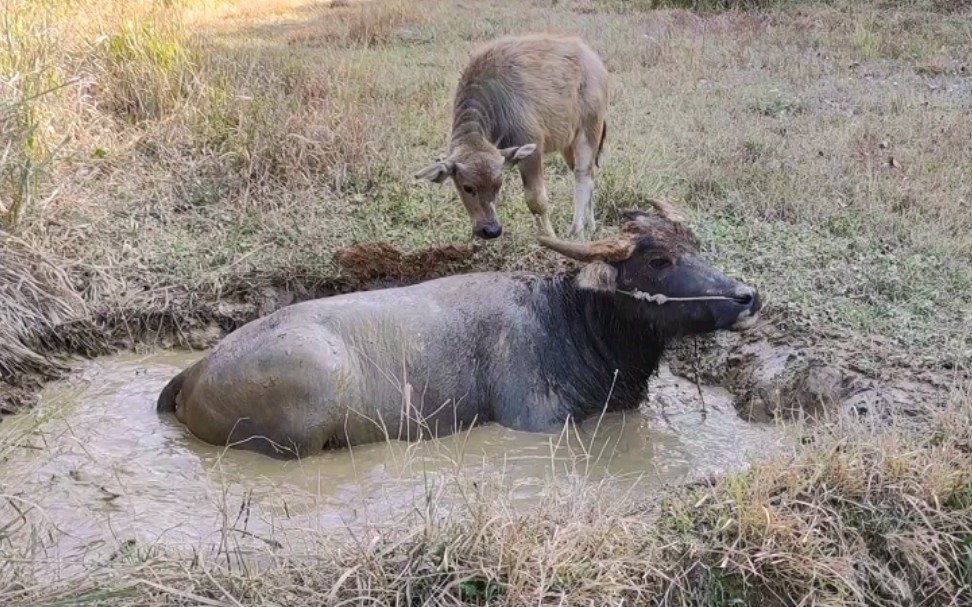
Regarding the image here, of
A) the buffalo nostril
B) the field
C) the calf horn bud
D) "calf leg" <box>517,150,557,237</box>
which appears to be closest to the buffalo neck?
the calf horn bud

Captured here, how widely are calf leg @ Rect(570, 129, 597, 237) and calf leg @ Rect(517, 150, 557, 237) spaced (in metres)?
0.25

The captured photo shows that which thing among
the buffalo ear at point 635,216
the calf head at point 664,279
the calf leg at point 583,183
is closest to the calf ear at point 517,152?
the calf leg at point 583,183

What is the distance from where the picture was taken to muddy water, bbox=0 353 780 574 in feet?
13.2

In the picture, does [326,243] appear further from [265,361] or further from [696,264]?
[696,264]

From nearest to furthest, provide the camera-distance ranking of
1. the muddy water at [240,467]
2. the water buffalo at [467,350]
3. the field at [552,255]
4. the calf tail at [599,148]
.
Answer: the field at [552,255]
the muddy water at [240,467]
the water buffalo at [467,350]
the calf tail at [599,148]

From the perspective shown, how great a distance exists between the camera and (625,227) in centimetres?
547

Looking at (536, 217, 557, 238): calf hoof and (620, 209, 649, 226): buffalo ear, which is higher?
(620, 209, 649, 226): buffalo ear

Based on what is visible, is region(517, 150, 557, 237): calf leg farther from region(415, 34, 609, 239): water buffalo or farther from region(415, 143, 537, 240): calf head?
region(415, 143, 537, 240): calf head

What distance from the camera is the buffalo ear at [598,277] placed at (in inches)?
215

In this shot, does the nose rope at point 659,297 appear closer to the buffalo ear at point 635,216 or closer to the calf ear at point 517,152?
the buffalo ear at point 635,216

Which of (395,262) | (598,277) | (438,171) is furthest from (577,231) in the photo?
(598,277)

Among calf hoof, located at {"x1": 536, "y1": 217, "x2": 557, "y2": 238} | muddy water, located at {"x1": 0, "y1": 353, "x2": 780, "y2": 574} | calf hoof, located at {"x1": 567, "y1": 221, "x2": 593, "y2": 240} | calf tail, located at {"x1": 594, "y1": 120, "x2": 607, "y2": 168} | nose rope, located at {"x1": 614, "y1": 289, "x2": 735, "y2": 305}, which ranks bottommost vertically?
muddy water, located at {"x1": 0, "y1": 353, "x2": 780, "y2": 574}

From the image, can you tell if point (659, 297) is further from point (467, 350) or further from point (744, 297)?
point (467, 350)

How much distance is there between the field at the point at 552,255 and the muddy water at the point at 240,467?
301 millimetres
